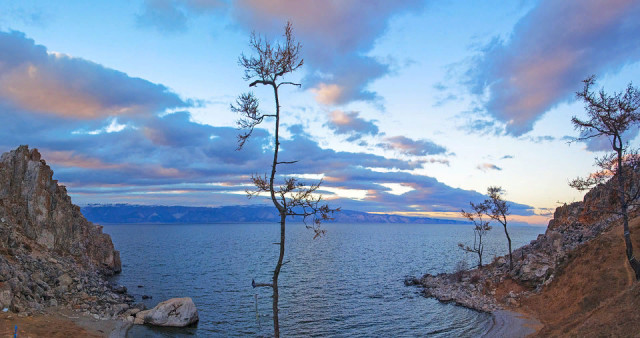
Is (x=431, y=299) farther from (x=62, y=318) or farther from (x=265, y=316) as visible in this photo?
(x=62, y=318)

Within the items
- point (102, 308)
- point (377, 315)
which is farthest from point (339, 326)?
point (102, 308)

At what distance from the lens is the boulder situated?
124 feet

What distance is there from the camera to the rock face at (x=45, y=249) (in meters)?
35.2

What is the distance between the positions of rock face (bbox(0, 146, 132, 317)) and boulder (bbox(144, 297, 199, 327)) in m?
4.82

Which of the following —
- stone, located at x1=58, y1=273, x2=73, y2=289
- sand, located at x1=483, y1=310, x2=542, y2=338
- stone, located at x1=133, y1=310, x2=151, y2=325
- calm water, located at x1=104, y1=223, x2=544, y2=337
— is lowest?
calm water, located at x1=104, y1=223, x2=544, y2=337

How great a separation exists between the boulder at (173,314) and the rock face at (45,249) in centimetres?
482

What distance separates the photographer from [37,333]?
1041 inches

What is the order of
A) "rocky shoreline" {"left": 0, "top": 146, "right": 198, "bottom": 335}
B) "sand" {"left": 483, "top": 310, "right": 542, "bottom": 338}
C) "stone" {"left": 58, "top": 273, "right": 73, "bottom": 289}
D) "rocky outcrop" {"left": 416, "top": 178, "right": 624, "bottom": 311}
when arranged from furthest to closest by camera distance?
"rocky outcrop" {"left": 416, "top": 178, "right": 624, "bottom": 311}, "stone" {"left": 58, "top": 273, "right": 73, "bottom": 289}, "rocky shoreline" {"left": 0, "top": 146, "right": 198, "bottom": 335}, "sand" {"left": 483, "top": 310, "right": 542, "bottom": 338}

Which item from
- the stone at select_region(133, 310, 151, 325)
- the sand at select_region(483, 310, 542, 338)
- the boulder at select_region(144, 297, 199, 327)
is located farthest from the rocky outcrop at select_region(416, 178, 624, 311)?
the stone at select_region(133, 310, 151, 325)

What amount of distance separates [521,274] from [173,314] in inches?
1709

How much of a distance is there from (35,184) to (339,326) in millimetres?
55466

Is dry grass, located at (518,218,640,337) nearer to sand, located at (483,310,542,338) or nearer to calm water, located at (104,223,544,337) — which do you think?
sand, located at (483,310,542,338)

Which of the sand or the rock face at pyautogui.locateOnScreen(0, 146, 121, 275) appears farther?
the rock face at pyautogui.locateOnScreen(0, 146, 121, 275)

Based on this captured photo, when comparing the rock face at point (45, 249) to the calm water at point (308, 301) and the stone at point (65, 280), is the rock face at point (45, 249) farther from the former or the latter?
the calm water at point (308, 301)
